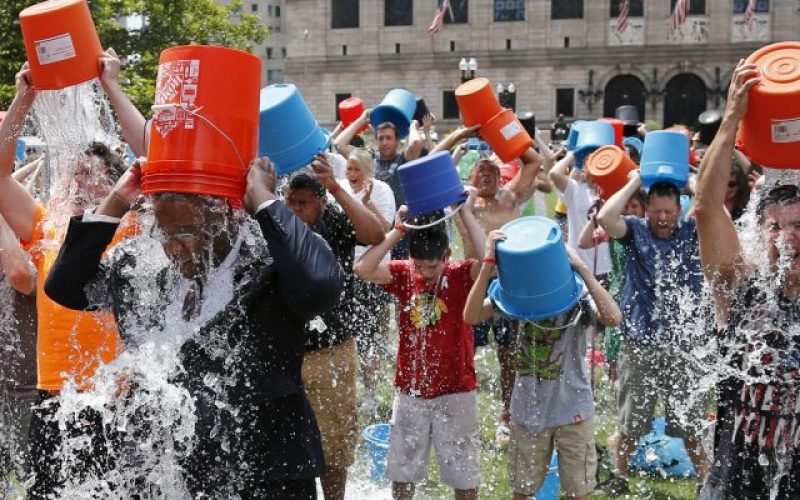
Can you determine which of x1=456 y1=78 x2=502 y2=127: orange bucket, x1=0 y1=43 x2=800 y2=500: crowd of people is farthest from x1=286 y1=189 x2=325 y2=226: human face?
x1=456 y1=78 x2=502 y2=127: orange bucket

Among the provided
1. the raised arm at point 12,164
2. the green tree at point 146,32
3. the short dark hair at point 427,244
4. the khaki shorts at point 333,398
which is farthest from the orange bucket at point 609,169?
the green tree at point 146,32

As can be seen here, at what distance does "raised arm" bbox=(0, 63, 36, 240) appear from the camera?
11.4ft

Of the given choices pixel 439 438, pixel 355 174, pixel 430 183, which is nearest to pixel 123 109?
pixel 430 183

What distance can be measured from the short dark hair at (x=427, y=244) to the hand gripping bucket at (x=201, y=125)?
1.90 metres

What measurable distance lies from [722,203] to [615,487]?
2.74 meters

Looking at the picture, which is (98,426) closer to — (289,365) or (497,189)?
(289,365)

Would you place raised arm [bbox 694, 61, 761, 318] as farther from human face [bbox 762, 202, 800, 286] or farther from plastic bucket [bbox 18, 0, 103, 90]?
plastic bucket [bbox 18, 0, 103, 90]

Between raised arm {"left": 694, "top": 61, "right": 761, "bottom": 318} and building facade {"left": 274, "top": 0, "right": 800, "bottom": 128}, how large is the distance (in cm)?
4493

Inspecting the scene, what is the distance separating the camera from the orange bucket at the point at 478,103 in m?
5.93

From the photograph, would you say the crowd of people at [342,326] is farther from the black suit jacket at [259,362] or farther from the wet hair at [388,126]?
the wet hair at [388,126]

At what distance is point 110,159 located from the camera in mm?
3400

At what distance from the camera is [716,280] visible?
2.94 meters

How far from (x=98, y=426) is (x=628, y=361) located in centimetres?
310

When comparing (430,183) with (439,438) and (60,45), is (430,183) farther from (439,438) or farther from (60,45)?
(60,45)
